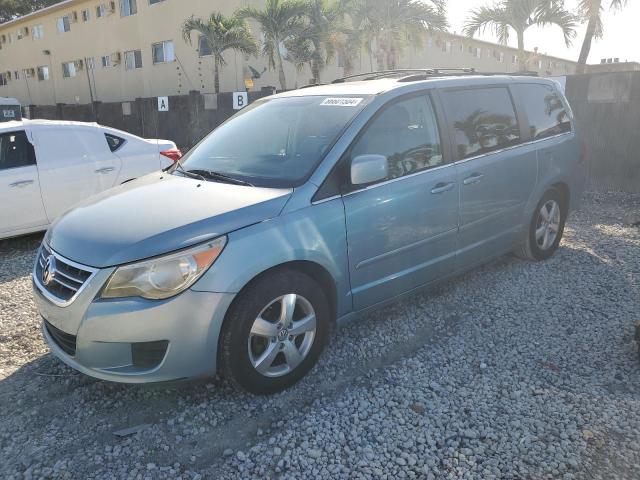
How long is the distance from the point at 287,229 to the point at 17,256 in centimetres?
449

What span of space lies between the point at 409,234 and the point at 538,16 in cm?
2016

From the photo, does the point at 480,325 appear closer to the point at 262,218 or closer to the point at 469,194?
the point at 469,194

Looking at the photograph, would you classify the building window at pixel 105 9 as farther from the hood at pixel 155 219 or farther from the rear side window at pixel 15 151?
the hood at pixel 155 219

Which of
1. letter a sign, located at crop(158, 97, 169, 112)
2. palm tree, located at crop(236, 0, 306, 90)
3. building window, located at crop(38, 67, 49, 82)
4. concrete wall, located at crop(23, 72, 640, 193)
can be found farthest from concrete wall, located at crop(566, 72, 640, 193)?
building window, located at crop(38, 67, 49, 82)

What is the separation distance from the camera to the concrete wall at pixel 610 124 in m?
8.11

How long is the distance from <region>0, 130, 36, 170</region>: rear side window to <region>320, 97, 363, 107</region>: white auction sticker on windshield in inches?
165

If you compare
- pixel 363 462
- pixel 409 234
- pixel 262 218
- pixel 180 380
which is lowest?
pixel 363 462

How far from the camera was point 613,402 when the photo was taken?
114 inches

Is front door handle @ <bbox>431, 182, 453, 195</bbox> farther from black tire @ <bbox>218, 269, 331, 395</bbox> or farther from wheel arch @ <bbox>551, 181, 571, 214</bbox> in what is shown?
wheel arch @ <bbox>551, 181, 571, 214</bbox>

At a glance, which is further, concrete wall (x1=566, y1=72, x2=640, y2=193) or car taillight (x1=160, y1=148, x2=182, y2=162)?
concrete wall (x1=566, y1=72, x2=640, y2=193)

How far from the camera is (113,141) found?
22.3ft

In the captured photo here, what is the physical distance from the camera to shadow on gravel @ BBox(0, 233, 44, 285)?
17.5ft

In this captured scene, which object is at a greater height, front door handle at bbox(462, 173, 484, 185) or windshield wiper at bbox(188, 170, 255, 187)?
windshield wiper at bbox(188, 170, 255, 187)

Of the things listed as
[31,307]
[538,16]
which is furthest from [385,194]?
[538,16]
